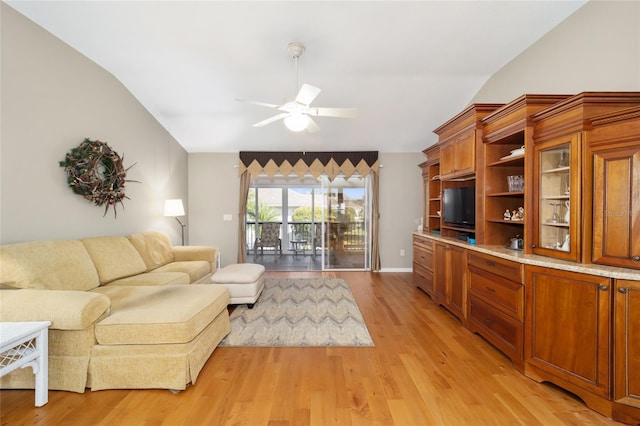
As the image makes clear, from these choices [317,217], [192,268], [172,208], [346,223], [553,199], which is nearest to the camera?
[553,199]

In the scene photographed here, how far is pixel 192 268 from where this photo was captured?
369 cm

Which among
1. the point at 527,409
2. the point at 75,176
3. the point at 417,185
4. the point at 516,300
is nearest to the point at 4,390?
the point at 75,176

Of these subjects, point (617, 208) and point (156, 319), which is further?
point (156, 319)

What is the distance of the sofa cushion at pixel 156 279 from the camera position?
297cm

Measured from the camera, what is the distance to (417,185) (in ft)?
18.6

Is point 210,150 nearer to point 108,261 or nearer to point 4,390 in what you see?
point 108,261

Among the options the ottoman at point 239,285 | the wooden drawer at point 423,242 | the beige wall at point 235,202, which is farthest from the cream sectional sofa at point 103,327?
the beige wall at point 235,202

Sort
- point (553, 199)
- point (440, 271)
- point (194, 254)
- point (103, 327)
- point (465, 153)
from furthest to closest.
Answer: point (194, 254) → point (440, 271) → point (465, 153) → point (553, 199) → point (103, 327)

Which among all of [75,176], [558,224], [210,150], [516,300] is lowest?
[516,300]

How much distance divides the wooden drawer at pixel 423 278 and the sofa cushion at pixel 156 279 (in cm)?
330

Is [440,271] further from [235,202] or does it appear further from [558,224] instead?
[235,202]

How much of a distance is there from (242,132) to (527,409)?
507 cm

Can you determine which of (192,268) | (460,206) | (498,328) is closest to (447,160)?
(460,206)

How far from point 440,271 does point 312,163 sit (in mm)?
3189
